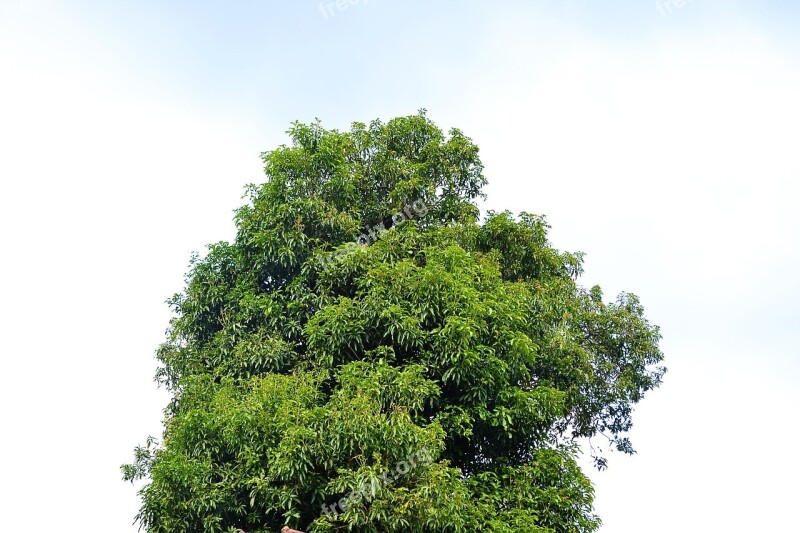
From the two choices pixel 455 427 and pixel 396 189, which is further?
pixel 396 189

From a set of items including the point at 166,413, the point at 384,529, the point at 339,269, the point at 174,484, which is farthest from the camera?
the point at 166,413

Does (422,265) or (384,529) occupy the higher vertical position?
(422,265)

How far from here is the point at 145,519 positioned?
1027cm

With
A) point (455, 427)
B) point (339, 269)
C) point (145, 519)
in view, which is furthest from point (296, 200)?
point (145, 519)

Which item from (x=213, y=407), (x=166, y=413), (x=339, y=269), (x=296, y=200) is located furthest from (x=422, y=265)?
(x=166, y=413)

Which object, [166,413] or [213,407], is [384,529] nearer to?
[213,407]

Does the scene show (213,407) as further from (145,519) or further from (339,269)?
(339,269)

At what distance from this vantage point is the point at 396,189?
13.2 metres

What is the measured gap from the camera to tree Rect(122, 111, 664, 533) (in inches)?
376

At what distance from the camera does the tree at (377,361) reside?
9.56 metres

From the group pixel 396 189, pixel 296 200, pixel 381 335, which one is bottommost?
pixel 381 335

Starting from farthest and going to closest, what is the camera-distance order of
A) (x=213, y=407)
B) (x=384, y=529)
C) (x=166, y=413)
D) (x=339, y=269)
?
1. (x=166, y=413)
2. (x=339, y=269)
3. (x=213, y=407)
4. (x=384, y=529)

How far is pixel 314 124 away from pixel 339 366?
416 cm

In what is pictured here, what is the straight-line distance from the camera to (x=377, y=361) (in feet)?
35.9
